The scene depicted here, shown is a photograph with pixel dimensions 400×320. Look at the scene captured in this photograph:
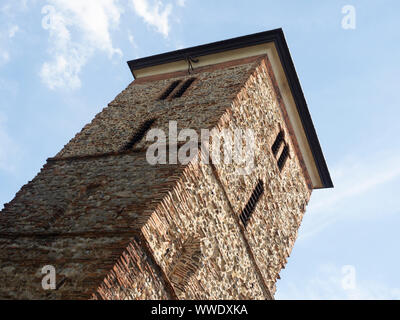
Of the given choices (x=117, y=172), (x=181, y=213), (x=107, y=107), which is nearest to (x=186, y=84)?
(x=107, y=107)

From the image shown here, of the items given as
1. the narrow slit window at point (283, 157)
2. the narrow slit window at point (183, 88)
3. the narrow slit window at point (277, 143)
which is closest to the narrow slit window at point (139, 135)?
the narrow slit window at point (183, 88)

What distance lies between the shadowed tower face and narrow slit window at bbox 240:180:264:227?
32 millimetres

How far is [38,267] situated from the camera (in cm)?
672

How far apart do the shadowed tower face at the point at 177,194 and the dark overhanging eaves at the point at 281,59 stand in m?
0.03

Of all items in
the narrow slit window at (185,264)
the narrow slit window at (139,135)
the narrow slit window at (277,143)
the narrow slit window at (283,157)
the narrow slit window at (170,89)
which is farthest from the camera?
the narrow slit window at (283,157)

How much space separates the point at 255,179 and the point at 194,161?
8.64ft

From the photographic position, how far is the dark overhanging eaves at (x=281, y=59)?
12.0 metres

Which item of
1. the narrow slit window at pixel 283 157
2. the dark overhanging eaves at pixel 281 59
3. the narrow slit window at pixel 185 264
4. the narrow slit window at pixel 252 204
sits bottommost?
the narrow slit window at pixel 185 264

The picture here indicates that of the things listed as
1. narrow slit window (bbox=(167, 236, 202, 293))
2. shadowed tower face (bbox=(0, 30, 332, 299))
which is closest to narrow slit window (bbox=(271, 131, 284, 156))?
shadowed tower face (bbox=(0, 30, 332, 299))

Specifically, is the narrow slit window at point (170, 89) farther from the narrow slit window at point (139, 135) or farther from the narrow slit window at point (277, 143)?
the narrow slit window at point (277, 143)
